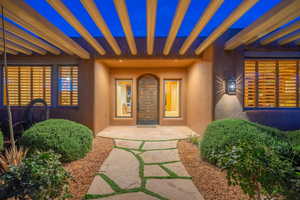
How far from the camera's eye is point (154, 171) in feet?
9.99

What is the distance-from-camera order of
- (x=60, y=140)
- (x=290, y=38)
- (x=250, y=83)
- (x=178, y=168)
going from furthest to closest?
(x=250, y=83) → (x=290, y=38) → (x=60, y=140) → (x=178, y=168)

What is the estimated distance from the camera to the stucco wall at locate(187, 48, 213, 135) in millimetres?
5109

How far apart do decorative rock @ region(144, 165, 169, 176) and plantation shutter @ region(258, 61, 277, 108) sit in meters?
4.00

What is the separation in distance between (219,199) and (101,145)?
336cm

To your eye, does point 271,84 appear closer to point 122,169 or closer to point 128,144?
point 128,144

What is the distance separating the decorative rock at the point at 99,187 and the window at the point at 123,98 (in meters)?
5.11

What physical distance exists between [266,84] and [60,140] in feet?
19.5

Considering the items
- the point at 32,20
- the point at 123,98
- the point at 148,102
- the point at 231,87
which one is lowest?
the point at 148,102

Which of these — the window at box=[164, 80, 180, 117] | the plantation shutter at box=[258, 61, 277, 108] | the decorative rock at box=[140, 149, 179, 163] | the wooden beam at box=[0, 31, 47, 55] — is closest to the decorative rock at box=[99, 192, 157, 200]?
the decorative rock at box=[140, 149, 179, 163]

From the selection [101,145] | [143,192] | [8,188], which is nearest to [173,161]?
[143,192]

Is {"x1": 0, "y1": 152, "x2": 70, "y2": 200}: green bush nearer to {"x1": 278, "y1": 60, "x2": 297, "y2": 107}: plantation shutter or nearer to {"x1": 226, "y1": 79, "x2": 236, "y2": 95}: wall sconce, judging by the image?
{"x1": 226, "y1": 79, "x2": 236, "y2": 95}: wall sconce

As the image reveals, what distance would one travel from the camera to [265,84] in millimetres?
5145

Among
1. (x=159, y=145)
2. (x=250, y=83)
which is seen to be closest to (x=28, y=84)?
(x=159, y=145)

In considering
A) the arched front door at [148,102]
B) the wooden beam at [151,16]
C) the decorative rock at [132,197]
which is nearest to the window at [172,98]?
the arched front door at [148,102]
